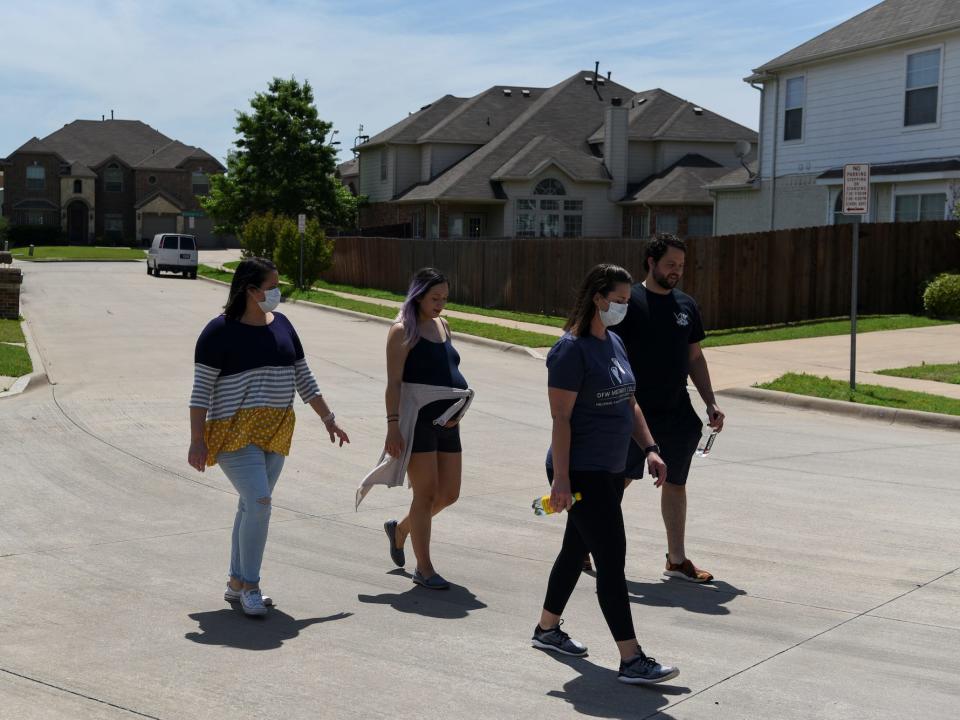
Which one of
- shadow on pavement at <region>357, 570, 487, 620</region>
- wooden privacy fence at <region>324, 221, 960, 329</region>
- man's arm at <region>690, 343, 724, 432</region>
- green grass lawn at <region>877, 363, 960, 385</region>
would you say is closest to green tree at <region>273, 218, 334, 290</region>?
wooden privacy fence at <region>324, 221, 960, 329</region>

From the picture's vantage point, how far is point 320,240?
4012 cm

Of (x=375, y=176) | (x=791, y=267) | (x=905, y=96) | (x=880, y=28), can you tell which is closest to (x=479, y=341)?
(x=791, y=267)

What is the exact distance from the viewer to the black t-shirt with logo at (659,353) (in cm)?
714

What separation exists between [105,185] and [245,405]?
3493 inches

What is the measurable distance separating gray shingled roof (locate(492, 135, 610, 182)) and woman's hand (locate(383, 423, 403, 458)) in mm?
39987

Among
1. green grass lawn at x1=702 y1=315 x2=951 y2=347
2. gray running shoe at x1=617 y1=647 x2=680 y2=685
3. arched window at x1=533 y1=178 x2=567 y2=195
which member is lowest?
gray running shoe at x1=617 y1=647 x2=680 y2=685

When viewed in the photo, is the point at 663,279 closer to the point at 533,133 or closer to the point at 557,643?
the point at 557,643

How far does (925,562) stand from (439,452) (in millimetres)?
3218

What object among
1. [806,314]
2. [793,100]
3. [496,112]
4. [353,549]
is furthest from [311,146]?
[353,549]

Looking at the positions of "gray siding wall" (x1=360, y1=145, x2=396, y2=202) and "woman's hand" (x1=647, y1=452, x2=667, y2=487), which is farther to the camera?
"gray siding wall" (x1=360, y1=145, x2=396, y2=202)

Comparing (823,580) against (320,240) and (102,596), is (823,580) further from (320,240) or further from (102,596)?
(320,240)

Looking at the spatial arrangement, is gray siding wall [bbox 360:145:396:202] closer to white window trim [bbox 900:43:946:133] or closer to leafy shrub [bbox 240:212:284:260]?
leafy shrub [bbox 240:212:284:260]

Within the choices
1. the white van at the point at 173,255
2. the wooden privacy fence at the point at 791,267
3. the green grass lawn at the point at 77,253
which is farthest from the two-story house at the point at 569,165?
the green grass lawn at the point at 77,253

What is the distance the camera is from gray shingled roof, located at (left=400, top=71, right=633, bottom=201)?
155 feet
